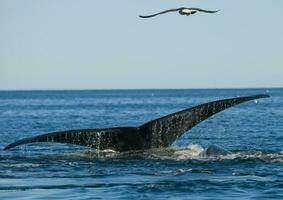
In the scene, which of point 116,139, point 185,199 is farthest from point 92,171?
point 185,199

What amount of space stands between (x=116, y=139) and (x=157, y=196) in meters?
3.32

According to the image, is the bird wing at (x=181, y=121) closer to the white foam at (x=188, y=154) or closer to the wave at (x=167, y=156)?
the wave at (x=167, y=156)

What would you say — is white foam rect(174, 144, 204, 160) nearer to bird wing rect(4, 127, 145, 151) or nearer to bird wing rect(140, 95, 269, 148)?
bird wing rect(4, 127, 145, 151)

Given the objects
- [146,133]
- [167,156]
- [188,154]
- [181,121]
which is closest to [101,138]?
[146,133]

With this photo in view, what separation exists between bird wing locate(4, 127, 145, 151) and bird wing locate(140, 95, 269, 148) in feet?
1.21

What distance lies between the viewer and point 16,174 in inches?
733

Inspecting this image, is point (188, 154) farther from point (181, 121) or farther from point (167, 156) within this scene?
point (181, 121)

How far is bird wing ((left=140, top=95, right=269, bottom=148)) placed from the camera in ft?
59.0

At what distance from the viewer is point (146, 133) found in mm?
18797

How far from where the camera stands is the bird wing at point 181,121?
1797 cm

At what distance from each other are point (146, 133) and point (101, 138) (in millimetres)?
962

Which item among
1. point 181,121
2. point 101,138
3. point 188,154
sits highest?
point 181,121

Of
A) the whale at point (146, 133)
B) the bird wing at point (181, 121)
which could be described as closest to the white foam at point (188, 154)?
the whale at point (146, 133)

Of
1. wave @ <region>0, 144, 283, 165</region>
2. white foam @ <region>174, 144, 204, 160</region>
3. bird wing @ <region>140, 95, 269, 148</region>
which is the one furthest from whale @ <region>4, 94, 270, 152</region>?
white foam @ <region>174, 144, 204, 160</region>
